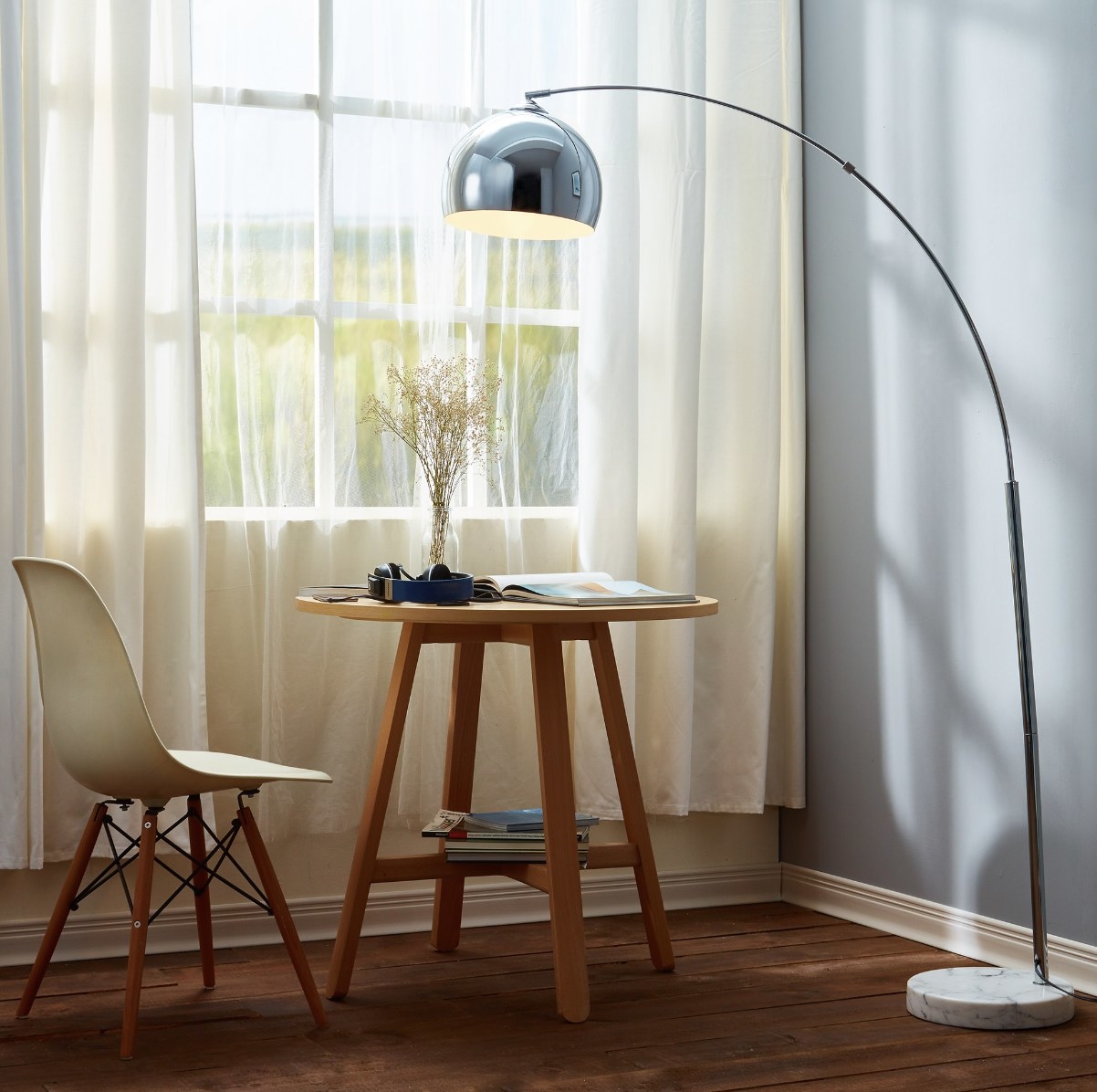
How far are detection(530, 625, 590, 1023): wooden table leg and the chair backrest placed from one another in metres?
0.64

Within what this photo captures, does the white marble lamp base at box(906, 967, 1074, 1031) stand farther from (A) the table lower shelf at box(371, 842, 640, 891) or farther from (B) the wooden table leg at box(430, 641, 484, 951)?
(B) the wooden table leg at box(430, 641, 484, 951)

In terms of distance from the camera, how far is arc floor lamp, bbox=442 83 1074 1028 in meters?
2.29

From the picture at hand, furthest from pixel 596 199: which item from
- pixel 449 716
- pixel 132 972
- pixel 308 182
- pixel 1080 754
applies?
pixel 132 972

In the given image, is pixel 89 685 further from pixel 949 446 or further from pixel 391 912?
pixel 949 446

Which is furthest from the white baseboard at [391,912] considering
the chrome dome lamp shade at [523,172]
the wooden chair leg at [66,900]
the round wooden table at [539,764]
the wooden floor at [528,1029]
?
the chrome dome lamp shade at [523,172]

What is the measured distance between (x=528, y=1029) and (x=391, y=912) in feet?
2.34

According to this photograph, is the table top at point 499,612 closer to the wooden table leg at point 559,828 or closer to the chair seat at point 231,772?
the wooden table leg at point 559,828

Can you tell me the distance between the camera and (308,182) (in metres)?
2.86

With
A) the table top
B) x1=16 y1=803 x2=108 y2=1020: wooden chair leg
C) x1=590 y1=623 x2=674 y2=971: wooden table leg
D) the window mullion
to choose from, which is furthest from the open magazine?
x1=16 y1=803 x2=108 y2=1020: wooden chair leg

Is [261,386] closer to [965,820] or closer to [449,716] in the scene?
[449,716]

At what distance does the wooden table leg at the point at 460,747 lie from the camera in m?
2.74

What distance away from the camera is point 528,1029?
2289 mm

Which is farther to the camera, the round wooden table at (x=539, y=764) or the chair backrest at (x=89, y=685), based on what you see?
the round wooden table at (x=539, y=764)

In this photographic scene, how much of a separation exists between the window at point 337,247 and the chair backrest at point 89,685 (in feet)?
2.27
